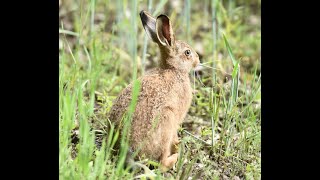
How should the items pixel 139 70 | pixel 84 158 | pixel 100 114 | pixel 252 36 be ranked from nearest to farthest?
pixel 84 158
pixel 100 114
pixel 139 70
pixel 252 36

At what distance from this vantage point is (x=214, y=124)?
5211 millimetres

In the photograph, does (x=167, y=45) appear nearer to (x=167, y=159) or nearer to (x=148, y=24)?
(x=148, y=24)

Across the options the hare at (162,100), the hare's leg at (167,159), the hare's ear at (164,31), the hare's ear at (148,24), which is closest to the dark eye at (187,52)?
the hare at (162,100)

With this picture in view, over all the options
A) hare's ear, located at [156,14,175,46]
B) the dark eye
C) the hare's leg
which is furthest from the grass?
hare's ear, located at [156,14,175,46]

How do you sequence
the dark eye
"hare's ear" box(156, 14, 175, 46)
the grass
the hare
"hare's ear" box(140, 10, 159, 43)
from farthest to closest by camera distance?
the dark eye
"hare's ear" box(140, 10, 159, 43)
"hare's ear" box(156, 14, 175, 46)
the hare
the grass

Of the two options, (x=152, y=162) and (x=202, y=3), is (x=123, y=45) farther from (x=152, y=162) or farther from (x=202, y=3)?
(x=152, y=162)

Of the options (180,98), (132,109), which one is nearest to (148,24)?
(180,98)

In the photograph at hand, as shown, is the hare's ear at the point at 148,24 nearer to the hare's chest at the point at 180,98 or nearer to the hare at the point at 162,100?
the hare at the point at 162,100

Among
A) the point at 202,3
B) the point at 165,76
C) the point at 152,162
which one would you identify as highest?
the point at 202,3

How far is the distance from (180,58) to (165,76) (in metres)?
0.24

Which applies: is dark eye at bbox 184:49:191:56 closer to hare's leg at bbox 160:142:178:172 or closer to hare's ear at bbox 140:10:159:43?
hare's ear at bbox 140:10:159:43

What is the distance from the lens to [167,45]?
4.98 meters

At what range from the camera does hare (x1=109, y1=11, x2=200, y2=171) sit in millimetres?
4547

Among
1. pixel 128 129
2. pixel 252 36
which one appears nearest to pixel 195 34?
pixel 252 36
